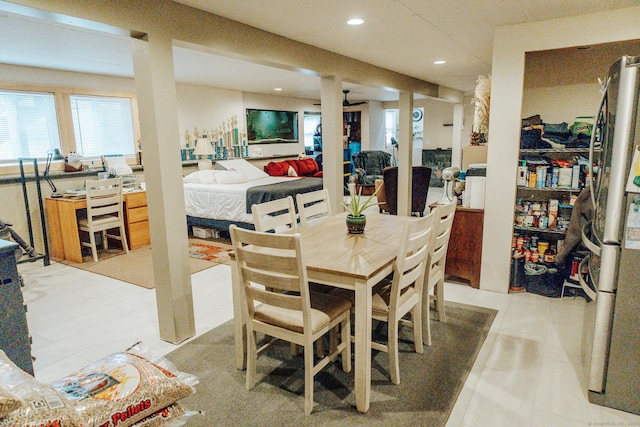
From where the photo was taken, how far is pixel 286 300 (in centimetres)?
202

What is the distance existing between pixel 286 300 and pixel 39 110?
468cm

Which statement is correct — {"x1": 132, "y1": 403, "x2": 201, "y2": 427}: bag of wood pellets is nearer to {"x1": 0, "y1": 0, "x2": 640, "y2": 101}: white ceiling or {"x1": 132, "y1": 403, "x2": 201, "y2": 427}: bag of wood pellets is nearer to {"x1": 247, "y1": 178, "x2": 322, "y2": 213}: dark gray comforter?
{"x1": 0, "y1": 0, "x2": 640, "y2": 101}: white ceiling

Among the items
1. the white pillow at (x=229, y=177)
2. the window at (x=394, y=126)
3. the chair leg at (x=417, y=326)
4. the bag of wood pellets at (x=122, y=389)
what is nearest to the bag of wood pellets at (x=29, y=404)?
the bag of wood pellets at (x=122, y=389)

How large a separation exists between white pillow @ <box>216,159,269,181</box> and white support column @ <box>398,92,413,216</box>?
239 cm

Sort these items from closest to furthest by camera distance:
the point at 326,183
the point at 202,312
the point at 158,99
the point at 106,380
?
the point at 106,380, the point at 158,99, the point at 202,312, the point at 326,183

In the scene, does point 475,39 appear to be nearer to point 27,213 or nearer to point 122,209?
point 122,209

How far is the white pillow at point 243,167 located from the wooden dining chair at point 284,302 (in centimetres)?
459

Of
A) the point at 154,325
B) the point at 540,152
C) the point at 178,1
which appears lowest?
the point at 154,325

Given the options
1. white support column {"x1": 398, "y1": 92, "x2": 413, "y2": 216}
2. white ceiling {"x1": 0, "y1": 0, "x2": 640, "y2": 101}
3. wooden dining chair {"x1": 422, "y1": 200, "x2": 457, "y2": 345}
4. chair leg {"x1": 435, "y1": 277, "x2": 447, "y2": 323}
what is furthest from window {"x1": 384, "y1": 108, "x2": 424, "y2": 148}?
wooden dining chair {"x1": 422, "y1": 200, "x2": 457, "y2": 345}

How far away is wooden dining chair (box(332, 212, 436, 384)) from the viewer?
2111 mm

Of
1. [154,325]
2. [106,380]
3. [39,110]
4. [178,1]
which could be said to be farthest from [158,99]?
[39,110]

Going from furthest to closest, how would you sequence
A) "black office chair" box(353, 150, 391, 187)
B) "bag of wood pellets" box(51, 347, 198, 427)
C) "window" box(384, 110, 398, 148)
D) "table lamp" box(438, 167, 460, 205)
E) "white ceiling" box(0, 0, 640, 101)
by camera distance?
"window" box(384, 110, 398, 148) → "black office chair" box(353, 150, 391, 187) → "table lamp" box(438, 167, 460, 205) → "white ceiling" box(0, 0, 640, 101) → "bag of wood pellets" box(51, 347, 198, 427)

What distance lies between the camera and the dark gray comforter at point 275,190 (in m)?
5.17

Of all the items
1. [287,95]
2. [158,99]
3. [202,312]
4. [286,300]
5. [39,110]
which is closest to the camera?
[286,300]
